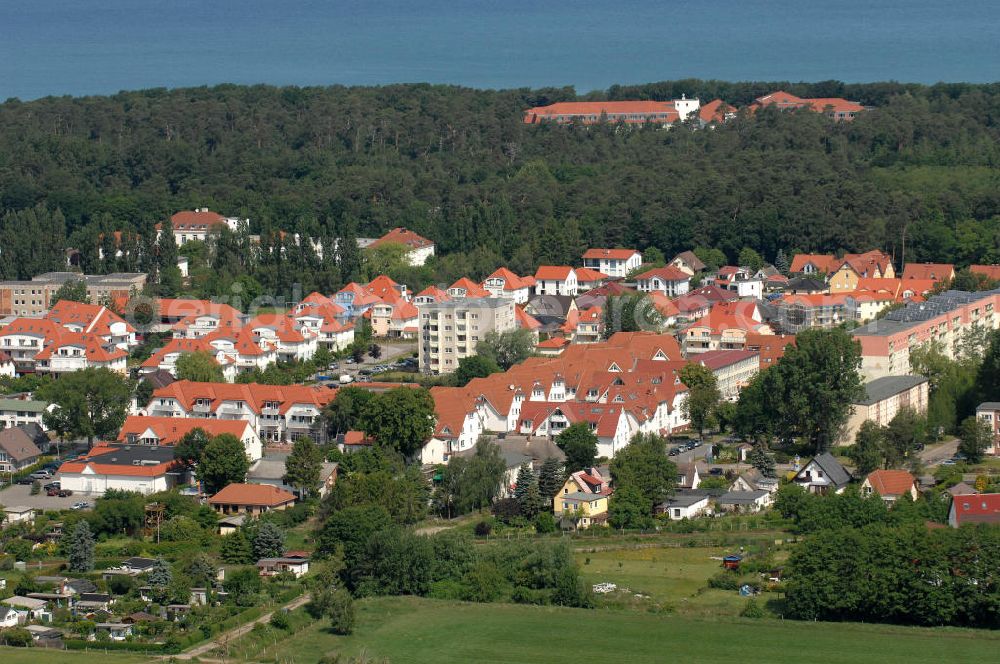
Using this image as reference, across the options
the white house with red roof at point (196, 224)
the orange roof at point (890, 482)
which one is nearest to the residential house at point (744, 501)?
the orange roof at point (890, 482)

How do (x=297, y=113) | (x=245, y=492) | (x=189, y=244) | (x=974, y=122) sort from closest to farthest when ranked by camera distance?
(x=245, y=492)
(x=189, y=244)
(x=974, y=122)
(x=297, y=113)

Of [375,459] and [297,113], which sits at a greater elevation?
[297,113]

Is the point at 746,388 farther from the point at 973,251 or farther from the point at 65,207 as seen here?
the point at 65,207

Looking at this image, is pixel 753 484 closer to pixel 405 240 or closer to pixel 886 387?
→ pixel 886 387

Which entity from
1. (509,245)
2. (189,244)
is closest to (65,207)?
(189,244)

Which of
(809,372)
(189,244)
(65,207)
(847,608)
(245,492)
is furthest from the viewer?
(65,207)

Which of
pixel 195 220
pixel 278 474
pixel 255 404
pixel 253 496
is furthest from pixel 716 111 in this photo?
pixel 253 496
